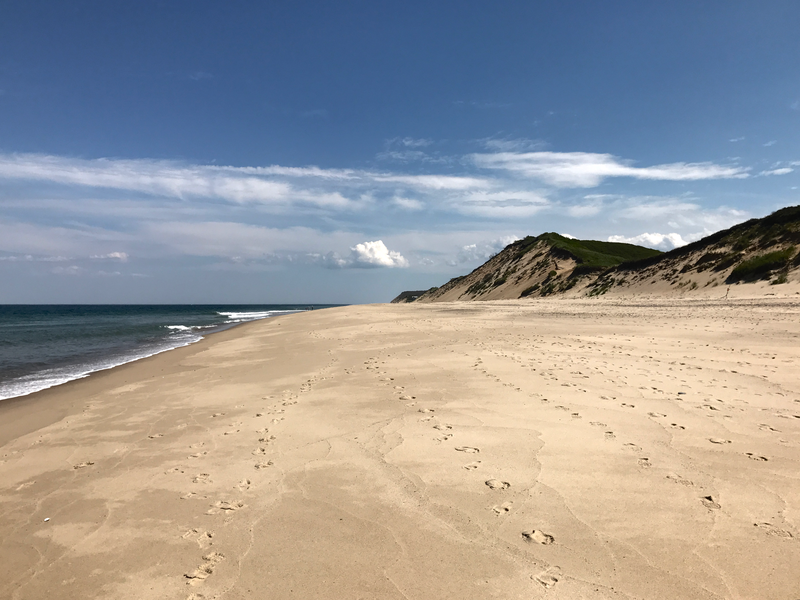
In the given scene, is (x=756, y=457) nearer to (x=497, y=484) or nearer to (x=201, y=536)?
(x=497, y=484)

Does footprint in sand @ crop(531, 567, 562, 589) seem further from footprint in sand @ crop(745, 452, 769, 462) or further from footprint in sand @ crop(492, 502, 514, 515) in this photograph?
footprint in sand @ crop(745, 452, 769, 462)

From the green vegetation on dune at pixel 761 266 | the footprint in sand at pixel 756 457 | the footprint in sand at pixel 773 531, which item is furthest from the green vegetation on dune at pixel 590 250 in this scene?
the footprint in sand at pixel 773 531

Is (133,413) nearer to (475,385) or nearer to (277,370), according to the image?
(277,370)

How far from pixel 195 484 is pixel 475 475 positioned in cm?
311

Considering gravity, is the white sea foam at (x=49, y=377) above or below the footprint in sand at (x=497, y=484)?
below

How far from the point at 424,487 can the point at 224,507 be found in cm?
199

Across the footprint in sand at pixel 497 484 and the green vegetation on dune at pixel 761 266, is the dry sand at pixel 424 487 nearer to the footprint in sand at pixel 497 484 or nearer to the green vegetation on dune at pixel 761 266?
the footprint in sand at pixel 497 484

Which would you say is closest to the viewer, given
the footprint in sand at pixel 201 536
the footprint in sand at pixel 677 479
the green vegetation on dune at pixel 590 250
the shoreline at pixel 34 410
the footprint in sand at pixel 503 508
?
the footprint in sand at pixel 201 536

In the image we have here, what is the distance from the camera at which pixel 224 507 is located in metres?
4.25

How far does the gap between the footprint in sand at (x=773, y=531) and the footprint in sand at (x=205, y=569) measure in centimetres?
425

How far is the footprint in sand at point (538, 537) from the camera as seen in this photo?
3.38 metres

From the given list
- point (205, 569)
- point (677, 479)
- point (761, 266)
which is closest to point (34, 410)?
point (205, 569)

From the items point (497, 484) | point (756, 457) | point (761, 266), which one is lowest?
point (497, 484)

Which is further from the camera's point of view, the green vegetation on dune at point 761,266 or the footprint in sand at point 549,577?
the green vegetation on dune at point 761,266
